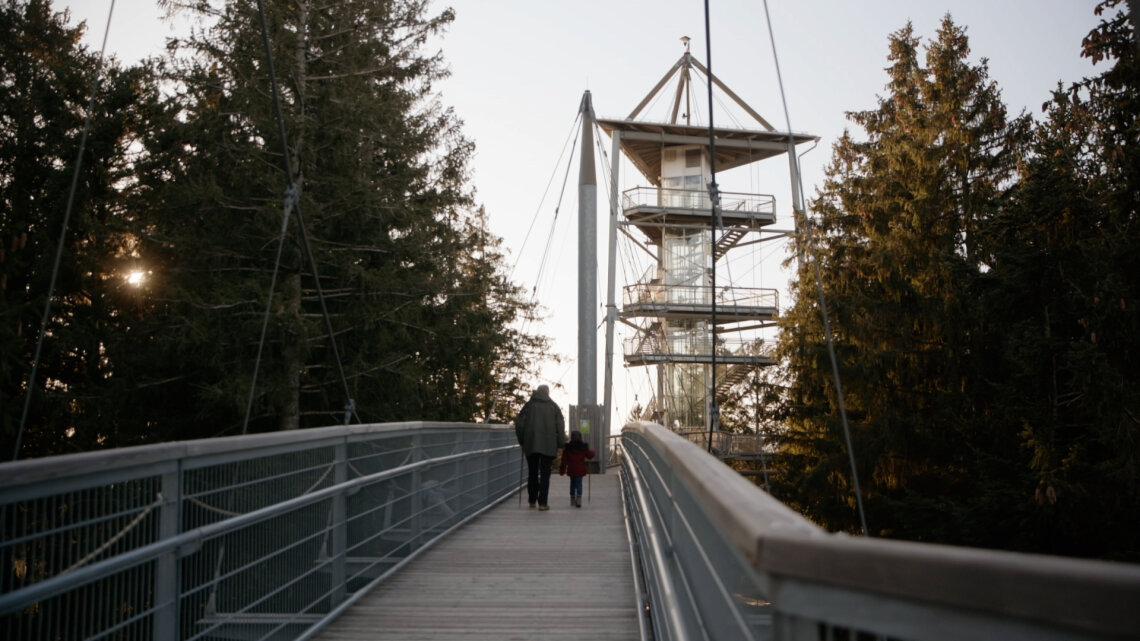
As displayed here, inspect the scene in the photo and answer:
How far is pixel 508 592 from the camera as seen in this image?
7.86 meters

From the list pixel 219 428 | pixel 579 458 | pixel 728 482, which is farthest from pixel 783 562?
pixel 219 428

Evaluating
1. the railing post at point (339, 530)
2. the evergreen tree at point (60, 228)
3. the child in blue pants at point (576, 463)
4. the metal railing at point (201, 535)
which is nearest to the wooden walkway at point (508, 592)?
the railing post at point (339, 530)


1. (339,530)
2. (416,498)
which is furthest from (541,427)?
(339,530)

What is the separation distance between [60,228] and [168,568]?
21.4 meters

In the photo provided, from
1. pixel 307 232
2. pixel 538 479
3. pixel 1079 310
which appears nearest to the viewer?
pixel 538 479

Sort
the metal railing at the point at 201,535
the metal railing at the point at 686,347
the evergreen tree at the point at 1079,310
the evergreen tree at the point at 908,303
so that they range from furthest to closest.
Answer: the metal railing at the point at 686,347
the evergreen tree at the point at 908,303
the evergreen tree at the point at 1079,310
the metal railing at the point at 201,535

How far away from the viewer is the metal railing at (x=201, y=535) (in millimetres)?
3369

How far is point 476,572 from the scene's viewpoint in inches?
346

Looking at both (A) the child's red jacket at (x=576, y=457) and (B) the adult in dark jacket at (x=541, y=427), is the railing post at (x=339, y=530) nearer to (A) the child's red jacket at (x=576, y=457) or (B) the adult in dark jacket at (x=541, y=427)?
(B) the adult in dark jacket at (x=541, y=427)

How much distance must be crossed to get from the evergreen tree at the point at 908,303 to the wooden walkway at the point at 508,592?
49.1 ft

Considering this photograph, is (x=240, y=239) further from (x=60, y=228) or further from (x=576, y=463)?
(x=576, y=463)

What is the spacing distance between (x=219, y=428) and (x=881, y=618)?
69.8 feet

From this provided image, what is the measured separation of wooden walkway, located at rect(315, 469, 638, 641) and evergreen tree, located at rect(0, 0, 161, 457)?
12.3m

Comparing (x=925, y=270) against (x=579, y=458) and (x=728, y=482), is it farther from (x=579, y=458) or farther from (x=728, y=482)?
(x=728, y=482)
